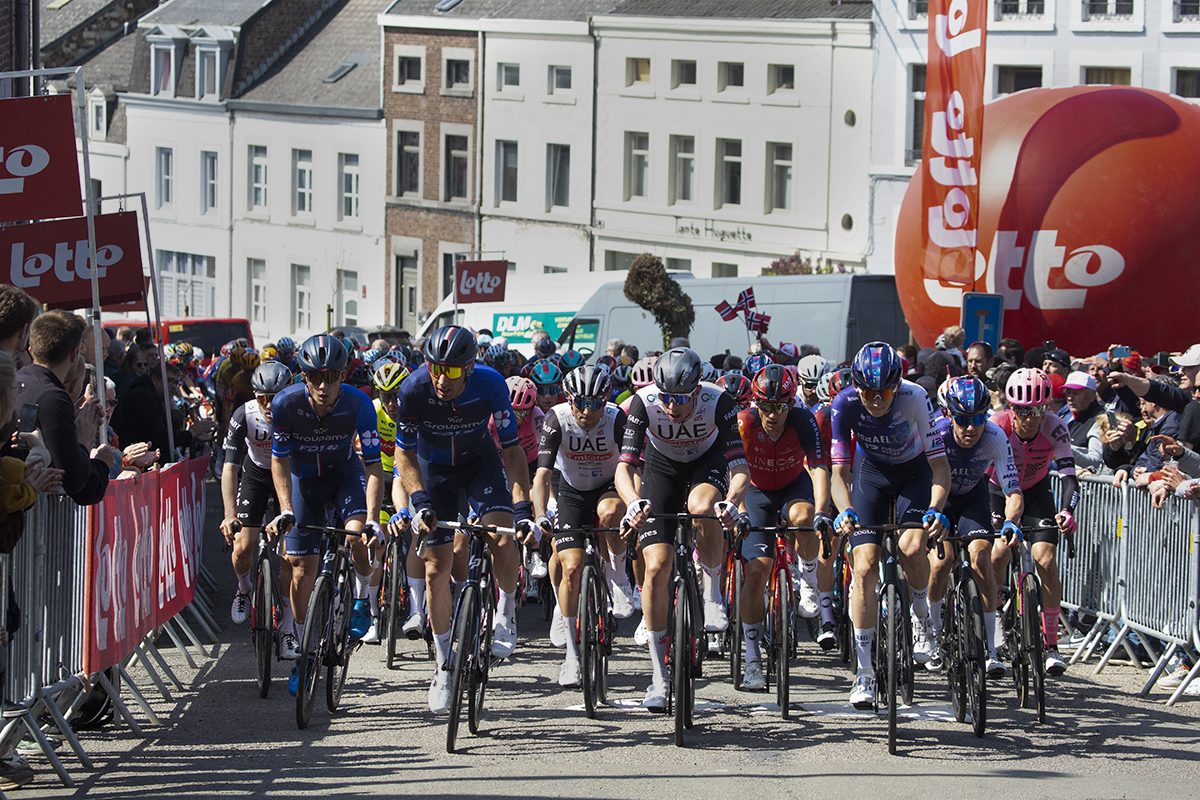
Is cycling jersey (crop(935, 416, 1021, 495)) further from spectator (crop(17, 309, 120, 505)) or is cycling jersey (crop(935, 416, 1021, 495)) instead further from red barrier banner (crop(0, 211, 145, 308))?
red barrier banner (crop(0, 211, 145, 308))

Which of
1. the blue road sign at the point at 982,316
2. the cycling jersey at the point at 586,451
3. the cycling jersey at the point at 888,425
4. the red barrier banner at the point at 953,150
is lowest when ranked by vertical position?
the cycling jersey at the point at 586,451

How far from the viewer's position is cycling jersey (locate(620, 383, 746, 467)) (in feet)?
28.6

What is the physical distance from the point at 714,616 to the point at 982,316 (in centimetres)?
1155

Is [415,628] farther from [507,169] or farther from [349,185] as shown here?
[349,185]

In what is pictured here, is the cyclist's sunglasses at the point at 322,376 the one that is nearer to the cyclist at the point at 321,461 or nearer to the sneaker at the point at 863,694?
the cyclist at the point at 321,461

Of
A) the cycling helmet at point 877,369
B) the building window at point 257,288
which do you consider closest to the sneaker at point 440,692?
the cycling helmet at point 877,369

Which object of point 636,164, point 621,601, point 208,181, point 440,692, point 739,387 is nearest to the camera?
point 440,692

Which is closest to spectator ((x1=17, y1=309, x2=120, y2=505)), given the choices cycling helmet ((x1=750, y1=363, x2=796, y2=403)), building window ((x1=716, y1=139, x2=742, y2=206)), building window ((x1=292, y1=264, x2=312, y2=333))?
cycling helmet ((x1=750, y1=363, x2=796, y2=403))

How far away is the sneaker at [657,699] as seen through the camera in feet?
27.1

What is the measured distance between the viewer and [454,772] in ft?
24.0

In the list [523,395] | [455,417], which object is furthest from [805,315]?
[455,417]

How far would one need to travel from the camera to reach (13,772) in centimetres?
670

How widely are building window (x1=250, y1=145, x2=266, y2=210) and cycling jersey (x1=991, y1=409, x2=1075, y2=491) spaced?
44654mm

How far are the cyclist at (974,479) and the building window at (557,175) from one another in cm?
3491
